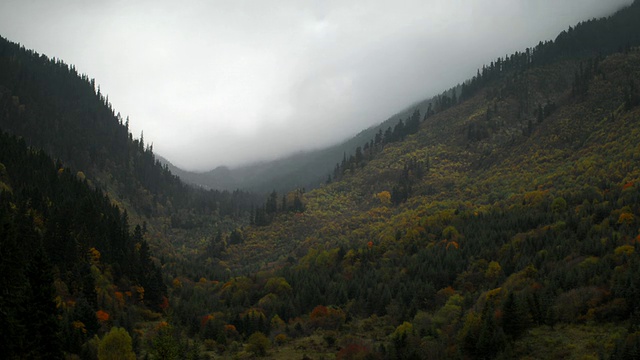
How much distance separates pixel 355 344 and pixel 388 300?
28.5 m

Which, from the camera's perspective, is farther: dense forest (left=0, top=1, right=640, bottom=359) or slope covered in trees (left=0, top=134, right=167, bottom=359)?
dense forest (left=0, top=1, right=640, bottom=359)

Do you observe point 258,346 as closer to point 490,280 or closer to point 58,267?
point 58,267

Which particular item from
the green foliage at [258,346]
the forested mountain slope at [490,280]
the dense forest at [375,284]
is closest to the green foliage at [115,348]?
the dense forest at [375,284]

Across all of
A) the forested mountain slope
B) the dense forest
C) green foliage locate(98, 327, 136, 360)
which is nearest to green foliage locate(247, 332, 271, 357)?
the dense forest

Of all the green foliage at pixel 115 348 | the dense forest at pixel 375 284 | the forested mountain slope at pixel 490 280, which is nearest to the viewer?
the dense forest at pixel 375 284

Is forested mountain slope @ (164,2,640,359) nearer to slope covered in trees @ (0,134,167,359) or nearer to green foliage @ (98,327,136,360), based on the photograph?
slope covered in trees @ (0,134,167,359)

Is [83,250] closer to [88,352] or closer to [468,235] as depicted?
[88,352]

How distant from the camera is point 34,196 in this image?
11206 cm

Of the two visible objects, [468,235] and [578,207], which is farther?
[468,235]

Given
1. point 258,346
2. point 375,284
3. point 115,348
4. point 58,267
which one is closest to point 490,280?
point 375,284

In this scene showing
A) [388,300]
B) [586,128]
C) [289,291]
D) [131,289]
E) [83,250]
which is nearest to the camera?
[83,250]

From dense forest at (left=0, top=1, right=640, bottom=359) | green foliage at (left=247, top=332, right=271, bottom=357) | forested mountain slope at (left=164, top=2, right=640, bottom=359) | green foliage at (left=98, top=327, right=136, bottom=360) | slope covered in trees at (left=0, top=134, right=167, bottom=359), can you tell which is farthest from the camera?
green foliage at (left=247, top=332, right=271, bottom=357)

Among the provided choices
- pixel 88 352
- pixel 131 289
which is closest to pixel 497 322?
pixel 88 352

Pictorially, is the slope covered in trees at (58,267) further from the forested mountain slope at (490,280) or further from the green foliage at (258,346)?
the green foliage at (258,346)
